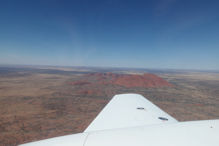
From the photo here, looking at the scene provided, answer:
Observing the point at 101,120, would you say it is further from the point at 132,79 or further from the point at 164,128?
the point at 132,79

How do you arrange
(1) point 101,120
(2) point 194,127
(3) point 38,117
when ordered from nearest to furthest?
1. (2) point 194,127
2. (1) point 101,120
3. (3) point 38,117

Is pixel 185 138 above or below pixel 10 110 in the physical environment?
above

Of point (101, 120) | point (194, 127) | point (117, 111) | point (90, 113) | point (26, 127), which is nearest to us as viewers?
point (194, 127)

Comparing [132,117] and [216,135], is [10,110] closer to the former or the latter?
[132,117]

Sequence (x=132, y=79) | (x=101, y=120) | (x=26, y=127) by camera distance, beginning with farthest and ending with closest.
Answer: (x=132, y=79), (x=26, y=127), (x=101, y=120)

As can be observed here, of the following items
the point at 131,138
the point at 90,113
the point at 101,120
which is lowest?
the point at 90,113

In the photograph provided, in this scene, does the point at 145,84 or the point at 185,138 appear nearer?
the point at 185,138

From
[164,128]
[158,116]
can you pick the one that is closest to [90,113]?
[158,116]

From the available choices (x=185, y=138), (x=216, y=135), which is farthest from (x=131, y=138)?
(x=216, y=135)

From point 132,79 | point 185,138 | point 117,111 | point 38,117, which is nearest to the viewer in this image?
point 185,138
